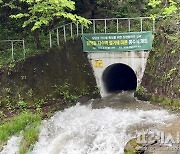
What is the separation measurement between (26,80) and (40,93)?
3.13ft

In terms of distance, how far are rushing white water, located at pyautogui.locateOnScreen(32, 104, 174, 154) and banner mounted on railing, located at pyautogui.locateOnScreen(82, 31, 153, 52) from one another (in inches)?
143

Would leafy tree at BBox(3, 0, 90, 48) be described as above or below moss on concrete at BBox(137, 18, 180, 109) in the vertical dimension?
above

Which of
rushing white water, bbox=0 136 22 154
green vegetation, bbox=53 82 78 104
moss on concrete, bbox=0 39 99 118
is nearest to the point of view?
rushing white water, bbox=0 136 22 154

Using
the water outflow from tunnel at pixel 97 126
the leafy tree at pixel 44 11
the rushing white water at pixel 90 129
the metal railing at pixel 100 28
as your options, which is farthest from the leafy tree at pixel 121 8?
the rushing white water at pixel 90 129

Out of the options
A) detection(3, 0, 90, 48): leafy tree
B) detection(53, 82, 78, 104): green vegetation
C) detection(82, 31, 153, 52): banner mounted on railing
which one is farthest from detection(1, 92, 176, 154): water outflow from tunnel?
detection(3, 0, 90, 48): leafy tree

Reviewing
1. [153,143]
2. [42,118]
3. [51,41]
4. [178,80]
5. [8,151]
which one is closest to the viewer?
[153,143]

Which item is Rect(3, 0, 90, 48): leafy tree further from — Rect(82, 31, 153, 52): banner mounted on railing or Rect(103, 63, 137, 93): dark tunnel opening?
Rect(103, 63, 137, 93): dark tunnel opening

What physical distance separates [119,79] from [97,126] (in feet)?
30.9

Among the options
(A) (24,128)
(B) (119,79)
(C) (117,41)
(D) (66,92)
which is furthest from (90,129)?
(B) (119,79)

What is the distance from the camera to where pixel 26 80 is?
62.2 feet

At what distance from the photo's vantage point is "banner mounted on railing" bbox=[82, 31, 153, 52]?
2062cm

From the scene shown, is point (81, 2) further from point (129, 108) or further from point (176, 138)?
point (176, 138)

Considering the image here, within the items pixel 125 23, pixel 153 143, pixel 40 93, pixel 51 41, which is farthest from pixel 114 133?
pixel 125 23

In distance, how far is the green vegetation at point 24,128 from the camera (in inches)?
620
